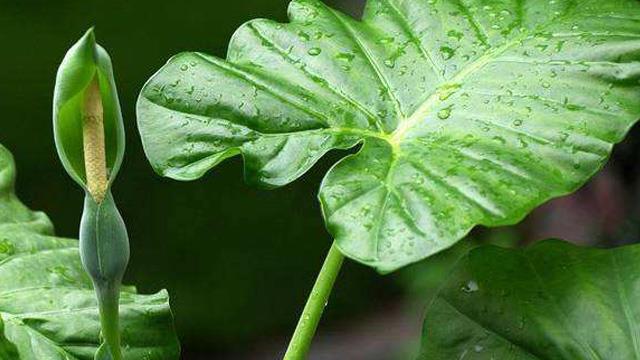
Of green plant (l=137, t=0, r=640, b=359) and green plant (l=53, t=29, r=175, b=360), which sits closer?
green plant (l=53, t=29, r=175, b=360)

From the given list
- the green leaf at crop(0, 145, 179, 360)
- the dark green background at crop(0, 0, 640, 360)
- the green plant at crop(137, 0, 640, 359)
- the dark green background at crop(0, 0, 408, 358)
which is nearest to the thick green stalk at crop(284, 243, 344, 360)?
the green plant at crop(137, 0, 640, 359)

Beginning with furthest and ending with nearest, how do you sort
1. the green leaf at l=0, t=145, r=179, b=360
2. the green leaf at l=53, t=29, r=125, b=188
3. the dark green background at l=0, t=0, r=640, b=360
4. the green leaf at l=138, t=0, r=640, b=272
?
the dark green background at l=0, t=0, r=640, b=360, the green leaf at l=0, t=145, r=179, b=360, the green leaf at l=138, t=0, r=640, b=272, the green leaf at l=53, t=29, r=125, b=188

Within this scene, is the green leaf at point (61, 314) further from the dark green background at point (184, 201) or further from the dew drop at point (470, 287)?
the dark green background at point (184, 201)

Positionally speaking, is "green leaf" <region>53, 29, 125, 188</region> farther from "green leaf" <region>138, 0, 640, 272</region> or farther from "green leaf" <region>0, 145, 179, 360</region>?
"green leaf" <region>0, 145, 179, 360</region>

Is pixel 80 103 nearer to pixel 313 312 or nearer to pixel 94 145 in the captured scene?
pixel 94 145

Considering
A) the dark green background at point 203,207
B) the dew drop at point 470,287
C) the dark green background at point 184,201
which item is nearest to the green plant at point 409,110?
the dew drop at point 470,287

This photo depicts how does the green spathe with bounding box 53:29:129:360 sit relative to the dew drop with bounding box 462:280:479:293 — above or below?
above

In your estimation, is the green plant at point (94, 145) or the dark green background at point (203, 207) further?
the dark green background at point (203, 207)
